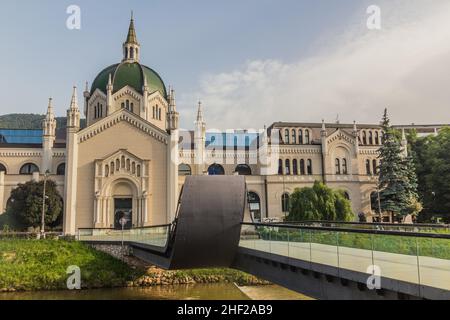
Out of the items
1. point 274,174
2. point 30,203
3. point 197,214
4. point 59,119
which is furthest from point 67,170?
point 59,119

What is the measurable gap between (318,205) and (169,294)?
1677 centimetres

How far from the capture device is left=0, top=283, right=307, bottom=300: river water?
25391 mm

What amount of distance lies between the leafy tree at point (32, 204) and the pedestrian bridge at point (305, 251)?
21125mm

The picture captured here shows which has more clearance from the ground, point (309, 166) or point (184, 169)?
point (309, 166)

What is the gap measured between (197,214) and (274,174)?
34.3 meters

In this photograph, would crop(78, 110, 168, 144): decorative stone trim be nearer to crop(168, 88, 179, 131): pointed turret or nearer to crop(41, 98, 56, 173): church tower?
crop(168, 88, 179, 131): pointed turret

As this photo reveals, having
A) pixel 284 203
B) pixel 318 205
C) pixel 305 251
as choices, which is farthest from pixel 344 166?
pixel 305 251

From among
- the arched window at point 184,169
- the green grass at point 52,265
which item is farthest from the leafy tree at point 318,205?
the arched window at point 184,169

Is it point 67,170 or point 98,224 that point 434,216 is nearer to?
point 98,224

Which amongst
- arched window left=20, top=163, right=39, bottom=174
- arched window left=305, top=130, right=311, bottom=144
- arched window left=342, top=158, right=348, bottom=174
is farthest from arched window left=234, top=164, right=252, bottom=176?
arched window left=20, top=163, right=39, bottom=174

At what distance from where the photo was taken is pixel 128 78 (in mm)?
49531

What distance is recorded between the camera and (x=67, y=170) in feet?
136

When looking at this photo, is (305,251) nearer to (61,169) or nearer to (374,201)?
(374,201)
